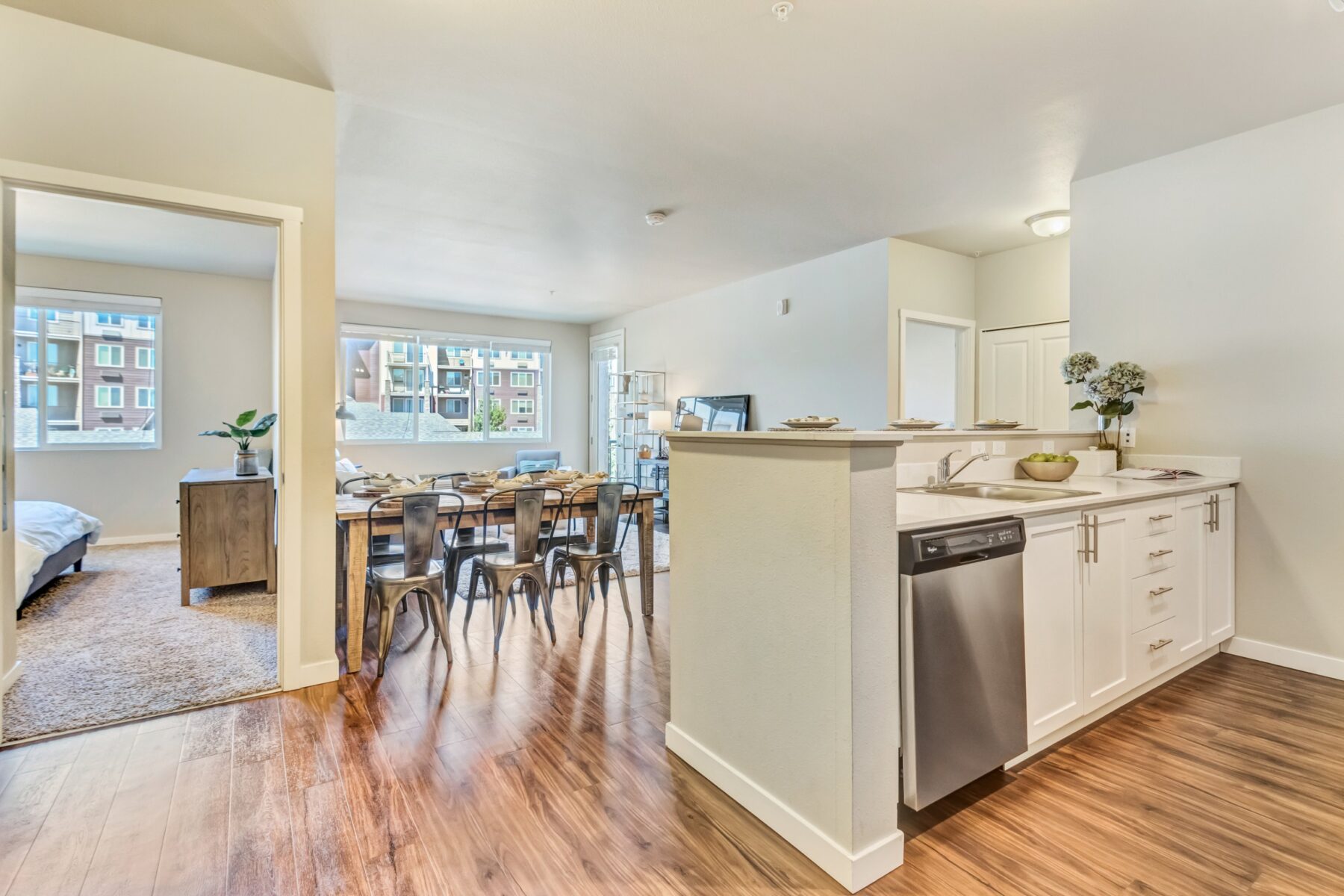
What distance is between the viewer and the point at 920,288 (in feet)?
16.9

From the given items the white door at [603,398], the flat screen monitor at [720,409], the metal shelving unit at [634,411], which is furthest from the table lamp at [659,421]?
the white door at [603,398]

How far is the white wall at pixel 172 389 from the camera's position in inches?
221

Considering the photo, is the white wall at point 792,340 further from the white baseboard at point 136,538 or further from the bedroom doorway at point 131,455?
the white baseboard at point 136,538

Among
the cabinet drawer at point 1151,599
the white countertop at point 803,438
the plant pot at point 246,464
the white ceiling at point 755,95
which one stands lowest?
the cabinet drawer at point 1151,599

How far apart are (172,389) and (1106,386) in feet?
26.1

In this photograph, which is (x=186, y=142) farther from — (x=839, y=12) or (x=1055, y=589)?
(x=1055, y=589)

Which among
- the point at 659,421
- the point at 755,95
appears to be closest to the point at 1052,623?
the point at 755,95

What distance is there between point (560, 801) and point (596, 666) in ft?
3.56

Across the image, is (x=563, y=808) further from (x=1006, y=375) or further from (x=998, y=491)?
(x=1006, y=375)

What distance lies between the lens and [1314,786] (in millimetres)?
1925

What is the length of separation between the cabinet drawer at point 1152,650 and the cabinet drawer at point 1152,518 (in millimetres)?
401

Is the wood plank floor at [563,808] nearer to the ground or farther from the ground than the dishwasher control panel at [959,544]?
nearer to the ground

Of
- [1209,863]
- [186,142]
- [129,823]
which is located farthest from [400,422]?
[1209,863]

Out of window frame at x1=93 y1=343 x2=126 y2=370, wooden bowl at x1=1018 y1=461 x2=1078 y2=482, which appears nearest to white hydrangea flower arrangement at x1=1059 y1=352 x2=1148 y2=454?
wooden bowl at x1=1018 y1=461 x2=1078 y2=482
